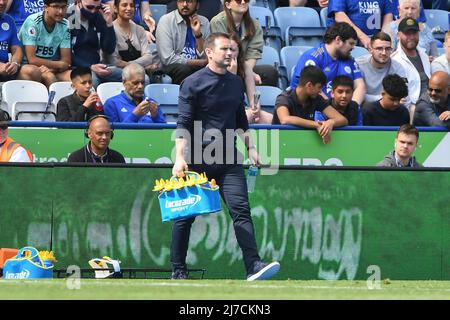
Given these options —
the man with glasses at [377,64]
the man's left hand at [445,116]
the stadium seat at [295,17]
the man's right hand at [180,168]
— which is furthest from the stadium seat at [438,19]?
the man's right hand at [180,168]

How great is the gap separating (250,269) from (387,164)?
2751 mm

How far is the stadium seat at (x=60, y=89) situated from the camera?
13578mm

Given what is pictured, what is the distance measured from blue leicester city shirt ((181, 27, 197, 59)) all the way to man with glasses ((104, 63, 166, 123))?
1357 mm

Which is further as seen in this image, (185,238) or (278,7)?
(278,7)

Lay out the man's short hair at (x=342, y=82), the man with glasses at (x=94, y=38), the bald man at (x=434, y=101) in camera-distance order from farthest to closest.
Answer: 1. the man with glasses at (x=94, y=38)
2. the bald man at (x=434, y=101)
3. the man's short hair at (x=342, y=82)

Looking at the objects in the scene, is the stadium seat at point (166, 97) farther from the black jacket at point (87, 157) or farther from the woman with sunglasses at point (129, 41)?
the black jacket at point (87, 157)

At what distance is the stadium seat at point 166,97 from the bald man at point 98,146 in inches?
56.6

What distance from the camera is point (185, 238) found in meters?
10.9

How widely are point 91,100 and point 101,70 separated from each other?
1203 mm

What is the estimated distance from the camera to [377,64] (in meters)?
14.7

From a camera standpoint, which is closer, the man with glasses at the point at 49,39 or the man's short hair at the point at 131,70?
the man's short hair at the point at 131,70
